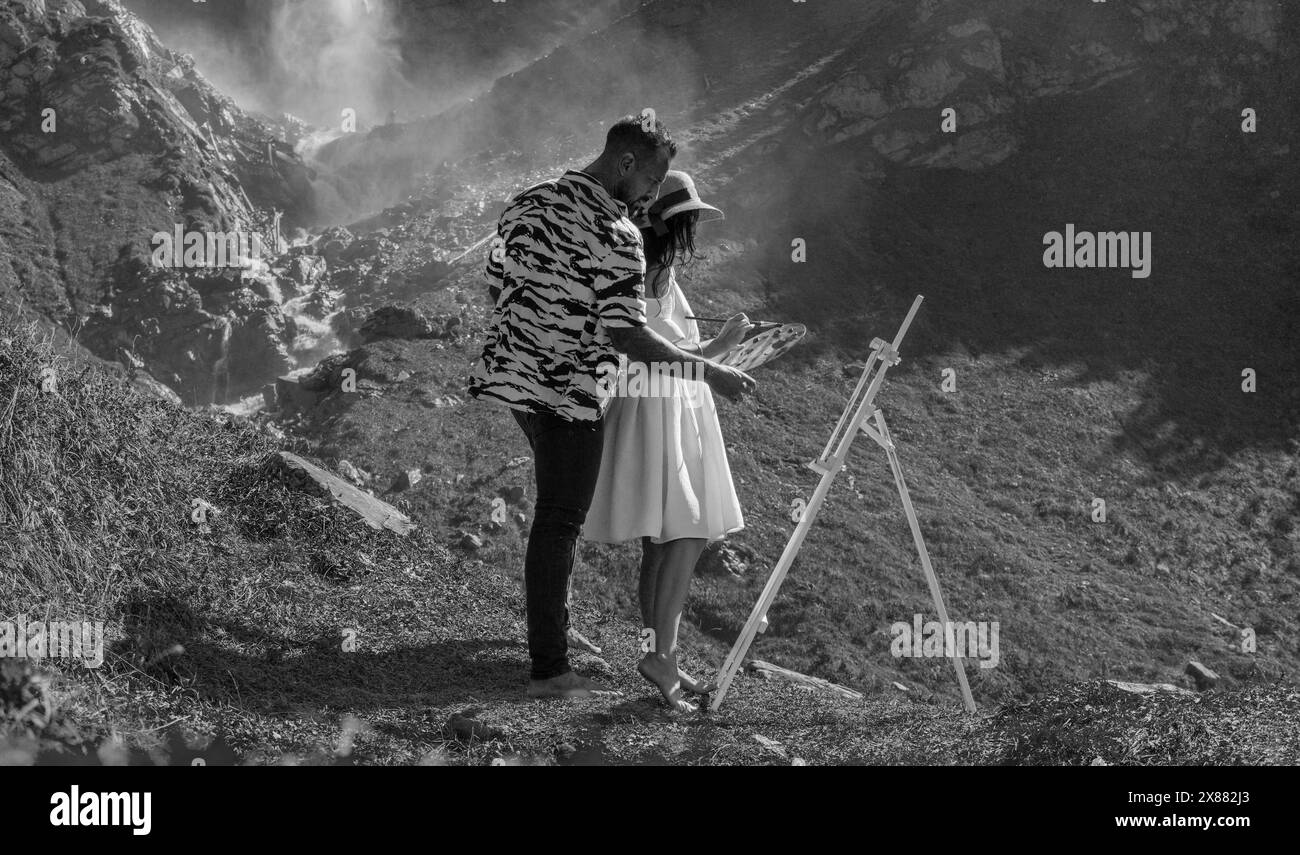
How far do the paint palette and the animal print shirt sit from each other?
67 cm

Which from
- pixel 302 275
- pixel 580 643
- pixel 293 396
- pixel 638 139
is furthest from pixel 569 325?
pixel 302 275

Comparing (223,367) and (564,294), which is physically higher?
(223,367)

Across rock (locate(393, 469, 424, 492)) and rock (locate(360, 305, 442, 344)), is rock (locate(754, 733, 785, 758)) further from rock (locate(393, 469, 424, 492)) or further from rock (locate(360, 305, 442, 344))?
rock (locate(360, 305, 442, 344))

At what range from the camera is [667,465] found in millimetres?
4609

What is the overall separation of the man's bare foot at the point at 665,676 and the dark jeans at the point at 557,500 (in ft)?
1.30

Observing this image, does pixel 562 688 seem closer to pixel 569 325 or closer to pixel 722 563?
pixel 569 325

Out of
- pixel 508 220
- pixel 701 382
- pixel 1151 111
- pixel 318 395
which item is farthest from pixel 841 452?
pixel 1151 111

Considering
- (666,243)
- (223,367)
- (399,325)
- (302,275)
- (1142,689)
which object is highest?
(302,275)

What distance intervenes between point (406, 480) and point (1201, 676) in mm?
6736

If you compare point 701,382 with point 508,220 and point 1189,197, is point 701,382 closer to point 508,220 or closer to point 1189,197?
point 508,220

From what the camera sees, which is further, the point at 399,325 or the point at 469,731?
the point at 399,325

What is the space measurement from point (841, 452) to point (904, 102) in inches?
723

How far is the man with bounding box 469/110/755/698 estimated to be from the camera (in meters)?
4.23

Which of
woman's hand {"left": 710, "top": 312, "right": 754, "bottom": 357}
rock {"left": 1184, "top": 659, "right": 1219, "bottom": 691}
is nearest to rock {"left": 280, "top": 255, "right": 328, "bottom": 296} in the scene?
rock {"left": 1184, "top": 659, "right": 1219, "bottom": 691}
